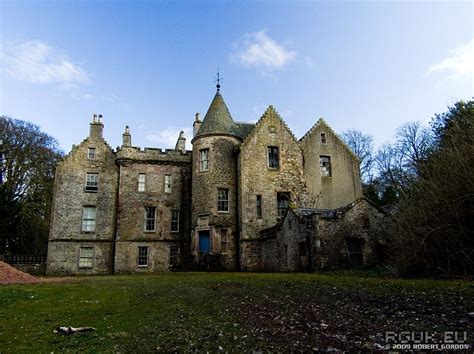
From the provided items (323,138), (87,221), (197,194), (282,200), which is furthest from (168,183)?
(323,138)

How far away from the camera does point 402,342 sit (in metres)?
5.12

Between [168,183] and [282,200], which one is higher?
[168,183]

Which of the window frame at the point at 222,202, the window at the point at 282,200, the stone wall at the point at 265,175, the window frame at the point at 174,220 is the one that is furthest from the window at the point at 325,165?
the window frame at the point at 174,220

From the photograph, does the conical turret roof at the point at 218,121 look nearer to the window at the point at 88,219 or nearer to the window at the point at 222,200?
the window at the point at 222,200

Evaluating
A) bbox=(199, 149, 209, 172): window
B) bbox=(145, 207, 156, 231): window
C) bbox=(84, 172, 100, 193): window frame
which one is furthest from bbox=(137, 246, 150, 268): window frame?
bbox=(199, 149, 209, 172): window

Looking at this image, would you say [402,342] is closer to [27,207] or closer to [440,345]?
[440,345]

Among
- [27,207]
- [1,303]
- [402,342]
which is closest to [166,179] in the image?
[27,207]

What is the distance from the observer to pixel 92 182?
28.7 metres

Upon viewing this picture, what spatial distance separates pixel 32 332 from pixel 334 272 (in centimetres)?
1237

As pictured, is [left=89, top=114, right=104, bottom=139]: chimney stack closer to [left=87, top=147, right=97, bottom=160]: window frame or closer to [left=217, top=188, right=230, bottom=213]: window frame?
[left=87, top=147, right=97, bottom=160]: window frame

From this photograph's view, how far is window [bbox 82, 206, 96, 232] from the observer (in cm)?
2786

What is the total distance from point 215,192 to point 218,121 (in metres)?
5.38

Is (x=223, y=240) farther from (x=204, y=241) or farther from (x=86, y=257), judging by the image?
(x=86, y=257)

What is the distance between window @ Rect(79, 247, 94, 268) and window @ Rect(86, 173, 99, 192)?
14.8 feet
